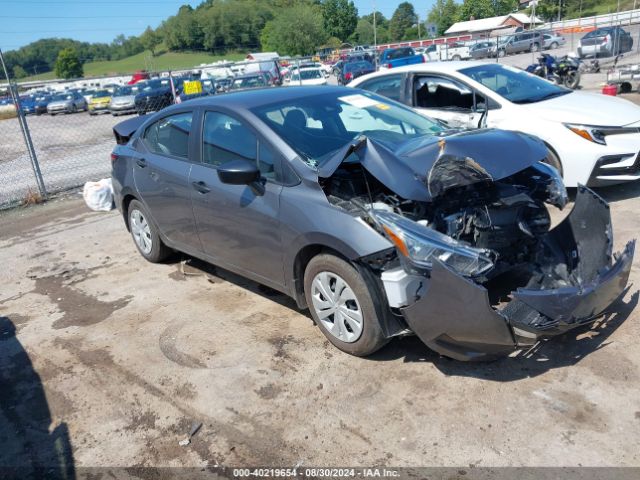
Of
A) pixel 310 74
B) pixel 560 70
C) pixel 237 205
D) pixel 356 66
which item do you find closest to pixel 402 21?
pixel 310 74

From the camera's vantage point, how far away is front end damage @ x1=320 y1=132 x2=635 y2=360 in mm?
3109

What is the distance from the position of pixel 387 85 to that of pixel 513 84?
5.39 ft

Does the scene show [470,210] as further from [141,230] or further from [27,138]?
[27,138]

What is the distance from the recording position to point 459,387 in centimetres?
338

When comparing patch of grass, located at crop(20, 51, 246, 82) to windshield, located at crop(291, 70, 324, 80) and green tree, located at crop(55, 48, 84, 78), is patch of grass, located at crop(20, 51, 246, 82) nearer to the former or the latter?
green tree, located at crop(55, 48, 84, 78)

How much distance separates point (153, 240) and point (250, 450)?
126 inches

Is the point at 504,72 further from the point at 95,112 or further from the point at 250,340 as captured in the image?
the point at 95,112

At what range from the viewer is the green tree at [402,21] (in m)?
117

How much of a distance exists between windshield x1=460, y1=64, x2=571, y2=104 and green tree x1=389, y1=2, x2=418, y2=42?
367 ft

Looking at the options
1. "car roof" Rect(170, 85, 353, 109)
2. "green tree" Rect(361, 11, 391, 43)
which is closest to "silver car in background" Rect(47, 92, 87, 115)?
"car roof" Rect(170, 85, 353, 109)

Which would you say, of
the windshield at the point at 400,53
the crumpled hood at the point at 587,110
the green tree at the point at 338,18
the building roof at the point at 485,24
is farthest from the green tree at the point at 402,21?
the crumpled hood at the point at 587,110

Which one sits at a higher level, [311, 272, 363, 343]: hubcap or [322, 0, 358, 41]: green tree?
[322, 0, 358, 41]: green tree

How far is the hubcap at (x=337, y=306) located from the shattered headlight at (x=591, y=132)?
3.95 metres

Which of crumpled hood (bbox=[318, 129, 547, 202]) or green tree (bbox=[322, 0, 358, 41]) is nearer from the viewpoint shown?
crumpled hood (bbox=[318, 129, 547, 202])
